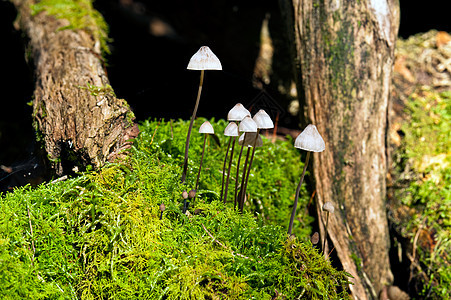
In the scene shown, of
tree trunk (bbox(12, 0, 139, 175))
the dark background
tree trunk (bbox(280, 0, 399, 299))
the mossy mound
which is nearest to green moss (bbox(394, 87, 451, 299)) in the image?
tree trunk (bbox(280, 0, 399, 299))

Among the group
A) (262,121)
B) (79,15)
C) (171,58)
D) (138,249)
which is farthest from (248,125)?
(171,58)

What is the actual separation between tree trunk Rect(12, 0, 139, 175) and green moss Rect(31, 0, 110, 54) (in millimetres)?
318

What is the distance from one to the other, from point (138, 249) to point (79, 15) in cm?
364

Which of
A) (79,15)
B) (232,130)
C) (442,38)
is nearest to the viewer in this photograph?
(232,130)

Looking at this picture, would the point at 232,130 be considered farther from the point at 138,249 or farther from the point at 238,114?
the point at 138,249

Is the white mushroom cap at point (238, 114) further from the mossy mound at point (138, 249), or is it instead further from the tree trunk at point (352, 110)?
the tree trunk at point (352, 110)

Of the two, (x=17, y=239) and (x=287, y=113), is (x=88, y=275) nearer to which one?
(x=17, y=239)

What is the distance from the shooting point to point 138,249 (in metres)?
2.09

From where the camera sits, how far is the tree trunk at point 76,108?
2.59m

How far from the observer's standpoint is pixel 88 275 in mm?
2043

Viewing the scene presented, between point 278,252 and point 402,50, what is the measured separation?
429cm

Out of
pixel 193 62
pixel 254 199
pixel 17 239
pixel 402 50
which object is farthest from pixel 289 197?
pixel 402 50

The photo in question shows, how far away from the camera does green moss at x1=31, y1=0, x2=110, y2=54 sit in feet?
14.2

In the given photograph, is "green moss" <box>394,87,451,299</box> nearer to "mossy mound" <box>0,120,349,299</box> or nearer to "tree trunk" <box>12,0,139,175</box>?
"mossy mound" <box>0,120,349,299</box>
